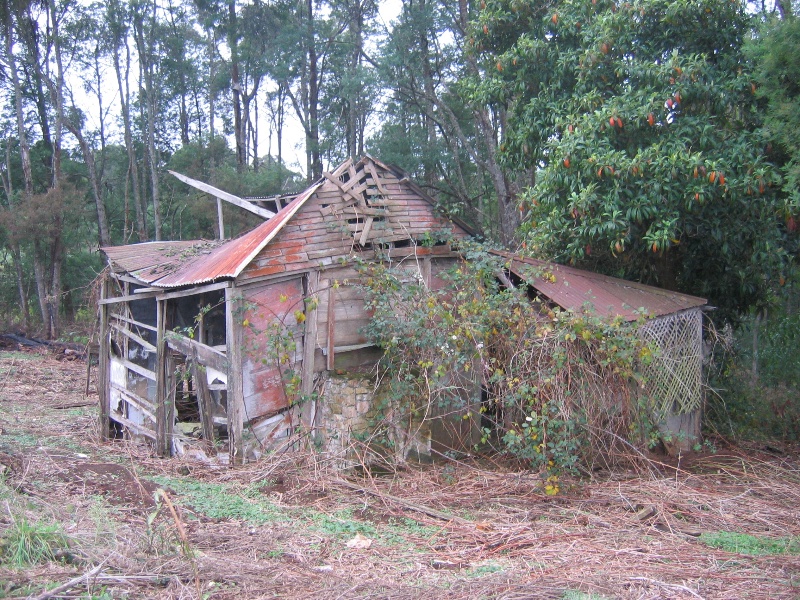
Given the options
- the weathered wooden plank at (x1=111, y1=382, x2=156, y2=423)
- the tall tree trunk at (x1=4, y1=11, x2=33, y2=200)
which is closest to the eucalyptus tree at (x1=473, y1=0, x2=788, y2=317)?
the weathered wooden plank at (x1=111, y1=382, x2=156, y2=423)

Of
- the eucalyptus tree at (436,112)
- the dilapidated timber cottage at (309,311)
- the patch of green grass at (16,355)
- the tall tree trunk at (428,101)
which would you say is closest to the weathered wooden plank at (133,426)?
the dilapidated timber cottage at (309,311)

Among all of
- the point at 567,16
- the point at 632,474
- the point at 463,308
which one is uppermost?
the point at 567,16

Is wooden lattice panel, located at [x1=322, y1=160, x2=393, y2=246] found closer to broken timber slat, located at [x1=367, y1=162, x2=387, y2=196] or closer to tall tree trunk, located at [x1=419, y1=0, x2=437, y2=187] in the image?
broken timber slat, located at [x1=367, y1=162, x2=387, y2=196]

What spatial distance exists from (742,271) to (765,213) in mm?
1333

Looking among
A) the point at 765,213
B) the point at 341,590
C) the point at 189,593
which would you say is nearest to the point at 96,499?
the point at 189,593

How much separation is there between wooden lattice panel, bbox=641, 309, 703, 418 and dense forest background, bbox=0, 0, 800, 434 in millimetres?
983

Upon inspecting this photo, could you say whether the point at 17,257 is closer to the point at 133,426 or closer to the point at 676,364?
the point at 133,426

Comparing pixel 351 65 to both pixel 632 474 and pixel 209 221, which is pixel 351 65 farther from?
pixel 632 474

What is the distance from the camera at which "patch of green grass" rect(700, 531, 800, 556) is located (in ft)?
17.5

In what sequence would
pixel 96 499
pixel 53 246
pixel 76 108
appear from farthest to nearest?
pixel 76 108, pixel 53 246, pixel 96 499

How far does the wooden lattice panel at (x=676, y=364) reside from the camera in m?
7.68

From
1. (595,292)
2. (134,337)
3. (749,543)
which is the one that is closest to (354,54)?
(134,337)

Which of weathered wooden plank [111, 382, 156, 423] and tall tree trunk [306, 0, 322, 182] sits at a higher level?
tall tree trunk [306, 0, 322, 182]

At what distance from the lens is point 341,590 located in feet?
14.6
